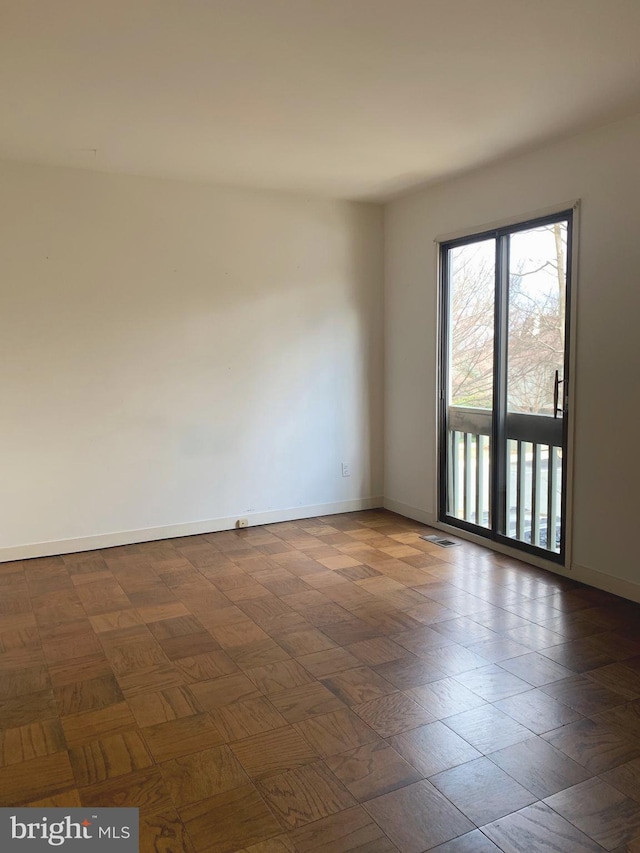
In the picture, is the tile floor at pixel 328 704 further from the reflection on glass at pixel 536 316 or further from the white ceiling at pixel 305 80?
the white ceiling at pixel 305 80

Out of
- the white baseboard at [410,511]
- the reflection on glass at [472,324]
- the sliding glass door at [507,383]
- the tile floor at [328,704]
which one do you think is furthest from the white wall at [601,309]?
the white baseboard at [410,511]

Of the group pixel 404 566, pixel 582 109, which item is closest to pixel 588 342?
pixel 582 109

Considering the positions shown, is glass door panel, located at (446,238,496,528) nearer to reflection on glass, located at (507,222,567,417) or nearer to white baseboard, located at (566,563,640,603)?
reflection on glass, located at (507,222,567,417)

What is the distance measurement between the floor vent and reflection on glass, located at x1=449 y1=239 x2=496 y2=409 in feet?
3.17

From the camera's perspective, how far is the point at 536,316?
4051 millimetres

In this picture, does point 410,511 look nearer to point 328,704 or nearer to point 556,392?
point 556,392

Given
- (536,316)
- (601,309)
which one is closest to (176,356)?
(536,316)

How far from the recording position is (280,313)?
503 centimetres

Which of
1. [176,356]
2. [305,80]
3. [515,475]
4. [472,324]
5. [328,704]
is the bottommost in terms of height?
[328,704]

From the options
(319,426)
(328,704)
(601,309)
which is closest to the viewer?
(328,704)

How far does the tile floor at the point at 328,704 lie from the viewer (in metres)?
1.89

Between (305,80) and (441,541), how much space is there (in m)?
3.05

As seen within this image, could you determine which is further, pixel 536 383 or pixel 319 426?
pixel 319 426

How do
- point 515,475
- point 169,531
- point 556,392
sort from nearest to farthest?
point 556,392
point 515,475
point 169,531
